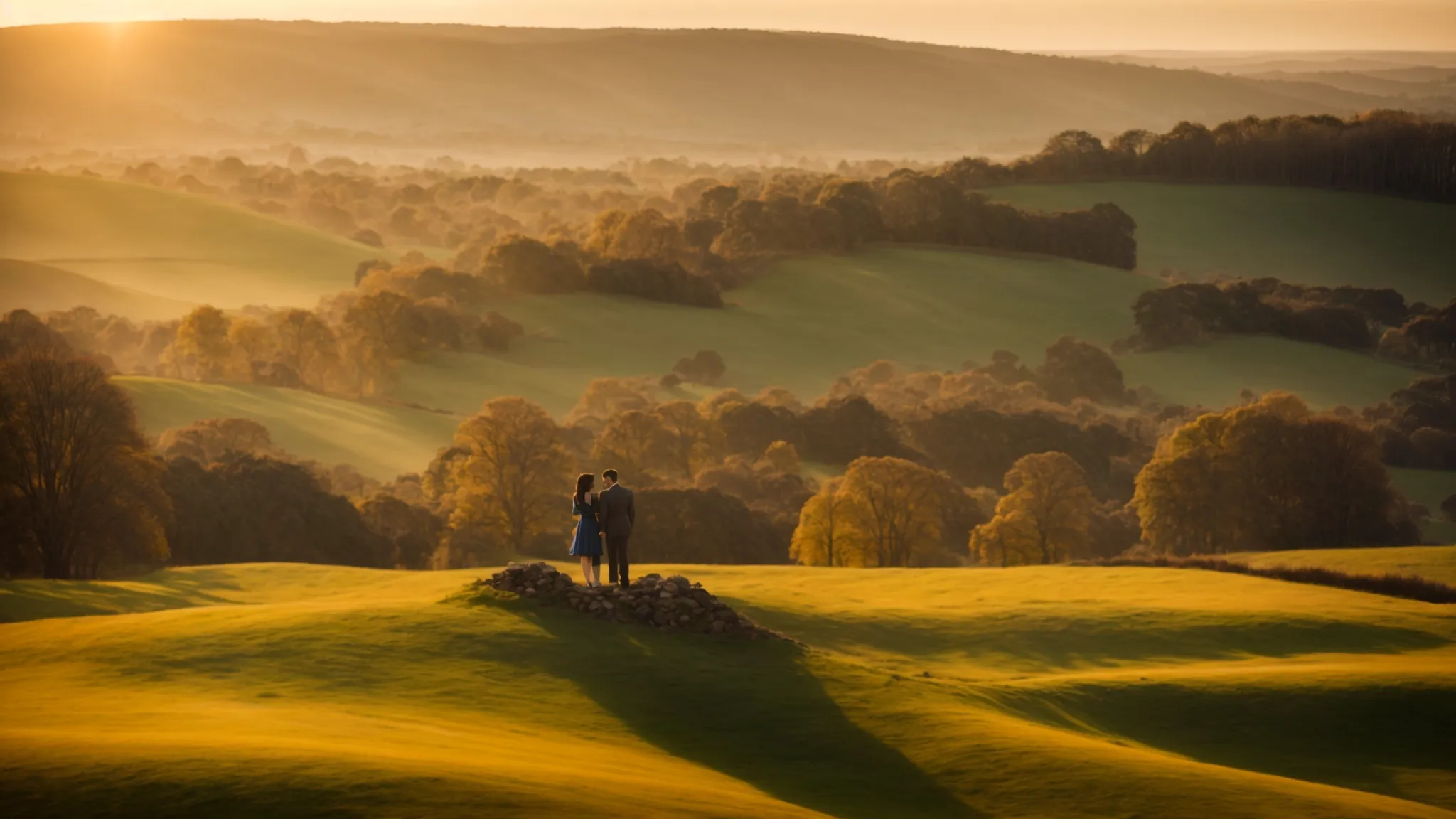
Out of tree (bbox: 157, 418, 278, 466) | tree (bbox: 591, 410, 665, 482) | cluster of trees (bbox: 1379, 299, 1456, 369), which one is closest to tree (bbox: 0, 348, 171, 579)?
tree (bbox: 157, 418, 278, 466)

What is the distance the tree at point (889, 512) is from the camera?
70125 mm

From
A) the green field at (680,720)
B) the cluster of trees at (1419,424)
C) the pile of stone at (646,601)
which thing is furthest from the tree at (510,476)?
the cluster of trees at (1419,424)

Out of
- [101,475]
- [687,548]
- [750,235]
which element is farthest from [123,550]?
[750,235]

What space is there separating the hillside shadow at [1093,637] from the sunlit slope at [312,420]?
2295 inches

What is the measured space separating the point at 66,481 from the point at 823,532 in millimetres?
30414

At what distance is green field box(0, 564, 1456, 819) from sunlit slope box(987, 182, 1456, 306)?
152 metres

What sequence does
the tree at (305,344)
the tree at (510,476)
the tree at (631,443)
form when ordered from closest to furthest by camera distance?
the tree at (510,476) → the tree at (631,443) → the tree at (305,344)

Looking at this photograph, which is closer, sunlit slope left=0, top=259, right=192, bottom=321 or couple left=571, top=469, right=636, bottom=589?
couple left=571, top=469, right=636, bottom=589

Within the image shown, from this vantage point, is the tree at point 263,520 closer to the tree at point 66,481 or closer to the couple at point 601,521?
the tree at point 66,481

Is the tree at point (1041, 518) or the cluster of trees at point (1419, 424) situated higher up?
the cluster of trees at point (1419, 424)

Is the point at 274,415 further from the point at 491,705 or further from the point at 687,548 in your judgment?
the point at 491,705

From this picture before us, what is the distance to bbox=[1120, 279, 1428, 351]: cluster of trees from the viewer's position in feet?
488

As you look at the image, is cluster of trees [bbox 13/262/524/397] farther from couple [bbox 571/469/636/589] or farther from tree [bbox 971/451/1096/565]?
couple [bbox 571/469/636/589]

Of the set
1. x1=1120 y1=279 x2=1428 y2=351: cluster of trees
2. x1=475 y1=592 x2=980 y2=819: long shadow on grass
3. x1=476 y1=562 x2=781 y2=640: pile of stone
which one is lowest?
x1=475 y1=592 x2=980 y2=819: long shadow on grass
